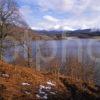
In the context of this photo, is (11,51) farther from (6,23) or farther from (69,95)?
(69,95)

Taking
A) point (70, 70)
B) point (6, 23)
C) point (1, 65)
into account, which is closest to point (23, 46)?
point (6, 23)

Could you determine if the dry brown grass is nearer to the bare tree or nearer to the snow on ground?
the snow on ground

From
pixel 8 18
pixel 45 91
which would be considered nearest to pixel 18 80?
pixel 45 91

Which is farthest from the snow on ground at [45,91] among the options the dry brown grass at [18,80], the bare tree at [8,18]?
the bare tree at [8,18]

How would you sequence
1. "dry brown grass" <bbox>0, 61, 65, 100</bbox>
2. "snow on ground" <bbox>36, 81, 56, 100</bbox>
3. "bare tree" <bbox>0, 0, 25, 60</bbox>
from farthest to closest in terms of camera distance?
"bare tree" <bbox>0, 0, 25, 60</bbox> < "snow on ground" <bbox>36, 81, 56, 100</bbox> < "dry brown grass" <bbox>0, 61, 65, 100</bbox>

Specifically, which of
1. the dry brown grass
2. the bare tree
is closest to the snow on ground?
the dry brown grass

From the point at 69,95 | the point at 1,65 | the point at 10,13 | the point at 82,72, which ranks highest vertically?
the point at 10,13

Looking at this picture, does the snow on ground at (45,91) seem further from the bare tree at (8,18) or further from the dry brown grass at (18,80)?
the bare tree at (8,18)

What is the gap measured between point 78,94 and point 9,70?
8.04ft

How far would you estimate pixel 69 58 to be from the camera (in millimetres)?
28531

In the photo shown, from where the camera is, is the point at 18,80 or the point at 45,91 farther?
the point at 18,80

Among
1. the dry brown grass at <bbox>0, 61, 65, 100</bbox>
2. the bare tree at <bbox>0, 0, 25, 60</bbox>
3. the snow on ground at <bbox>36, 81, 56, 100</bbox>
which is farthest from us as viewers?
the bare tree at <bbox>0, 0, 25, 60</bbox>

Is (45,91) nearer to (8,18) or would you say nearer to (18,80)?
(18,80)

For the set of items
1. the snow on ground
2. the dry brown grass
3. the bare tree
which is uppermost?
the bare tree
